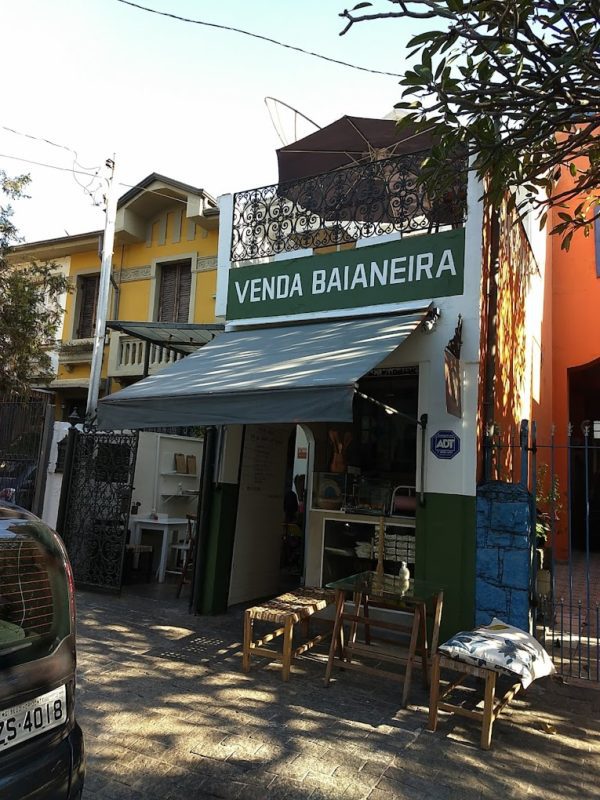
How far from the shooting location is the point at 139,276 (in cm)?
1301

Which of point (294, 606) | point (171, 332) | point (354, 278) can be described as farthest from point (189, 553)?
point (354, 278)

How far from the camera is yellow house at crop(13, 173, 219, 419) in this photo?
12.1 m

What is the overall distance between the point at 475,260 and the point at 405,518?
2799mm

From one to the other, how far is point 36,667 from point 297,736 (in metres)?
2.16

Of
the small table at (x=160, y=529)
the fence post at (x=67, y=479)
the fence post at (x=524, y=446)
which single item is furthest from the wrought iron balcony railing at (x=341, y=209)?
the small table at (x=160, y=529)

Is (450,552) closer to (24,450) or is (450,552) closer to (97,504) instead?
(97,504)

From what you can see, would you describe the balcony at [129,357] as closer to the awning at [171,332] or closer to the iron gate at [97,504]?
the awning at [171,332]

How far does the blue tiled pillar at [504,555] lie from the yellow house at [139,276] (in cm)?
775

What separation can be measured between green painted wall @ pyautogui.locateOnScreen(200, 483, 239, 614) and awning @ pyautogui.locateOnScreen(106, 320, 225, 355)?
2.21 meters

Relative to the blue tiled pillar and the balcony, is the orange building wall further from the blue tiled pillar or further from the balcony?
the balcony

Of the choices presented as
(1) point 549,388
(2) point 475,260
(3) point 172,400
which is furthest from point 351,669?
(1) point 549,388

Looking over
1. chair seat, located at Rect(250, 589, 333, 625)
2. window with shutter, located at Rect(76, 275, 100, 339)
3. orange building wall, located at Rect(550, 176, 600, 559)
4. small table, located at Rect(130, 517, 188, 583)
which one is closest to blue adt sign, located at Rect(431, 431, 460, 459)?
chair seat, located at Rect(250, 589, 333, 625)

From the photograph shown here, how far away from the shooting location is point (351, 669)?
4.88 m

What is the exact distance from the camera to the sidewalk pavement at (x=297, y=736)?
3.26 metres
